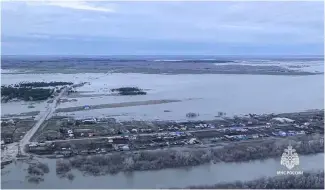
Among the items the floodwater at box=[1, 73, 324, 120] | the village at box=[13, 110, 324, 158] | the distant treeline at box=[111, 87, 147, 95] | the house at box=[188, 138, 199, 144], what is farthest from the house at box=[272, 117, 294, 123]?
the distant treeline at box=[111, 87, 147, 95]

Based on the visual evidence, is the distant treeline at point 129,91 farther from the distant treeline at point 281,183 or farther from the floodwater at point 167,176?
the distant treeline at point 281,183

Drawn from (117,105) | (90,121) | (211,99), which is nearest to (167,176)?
(90,121)

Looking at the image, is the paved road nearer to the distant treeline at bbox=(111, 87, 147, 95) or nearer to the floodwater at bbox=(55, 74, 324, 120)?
the floodwater at bbox=(55, 74, 324, 120)

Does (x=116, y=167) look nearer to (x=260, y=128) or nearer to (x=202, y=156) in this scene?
(x=202, y=156)

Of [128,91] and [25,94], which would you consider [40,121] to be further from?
[128,91]

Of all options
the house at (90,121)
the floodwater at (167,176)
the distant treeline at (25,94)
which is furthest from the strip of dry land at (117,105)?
the floodwater at (167,176)

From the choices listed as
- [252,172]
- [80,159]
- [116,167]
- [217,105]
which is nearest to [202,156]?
[252,172]
